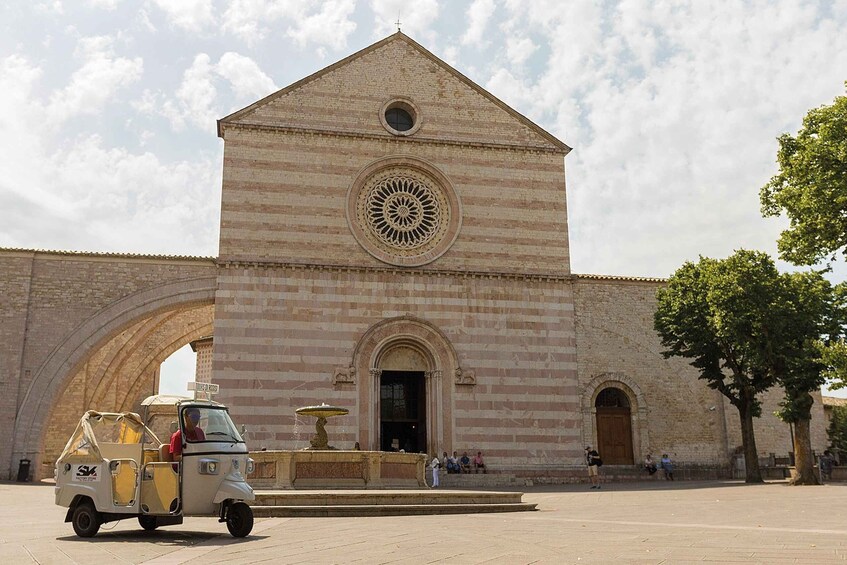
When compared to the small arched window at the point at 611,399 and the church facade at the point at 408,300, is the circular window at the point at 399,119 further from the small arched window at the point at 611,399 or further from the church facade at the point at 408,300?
the small arched window at the point at 611,399

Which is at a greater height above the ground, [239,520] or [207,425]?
[207,425]

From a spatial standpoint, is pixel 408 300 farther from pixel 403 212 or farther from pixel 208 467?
pixel 208 467

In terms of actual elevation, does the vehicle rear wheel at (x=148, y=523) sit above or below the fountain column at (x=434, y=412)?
below

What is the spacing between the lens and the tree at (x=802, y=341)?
23.6 metres

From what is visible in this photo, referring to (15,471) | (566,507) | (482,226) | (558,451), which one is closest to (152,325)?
(15,471)

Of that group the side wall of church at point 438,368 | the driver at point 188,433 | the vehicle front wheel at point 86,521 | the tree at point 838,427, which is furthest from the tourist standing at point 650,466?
the vehicle front wheel at point 86,521

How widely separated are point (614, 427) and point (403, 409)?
7.88 meters

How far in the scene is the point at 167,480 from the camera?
970cm

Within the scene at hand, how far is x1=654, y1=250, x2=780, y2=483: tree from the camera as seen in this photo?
2422 cm

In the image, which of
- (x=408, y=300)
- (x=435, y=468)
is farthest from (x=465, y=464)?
(x=408, y=300)

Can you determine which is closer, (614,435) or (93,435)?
(93,435)

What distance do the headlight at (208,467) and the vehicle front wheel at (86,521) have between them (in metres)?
1.37

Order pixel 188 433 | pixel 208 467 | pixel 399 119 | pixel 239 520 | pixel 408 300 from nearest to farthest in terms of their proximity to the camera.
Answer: pixel 239 520
pixel 208 467
pixel 188 433
pixel 408 300
pixel 399 119

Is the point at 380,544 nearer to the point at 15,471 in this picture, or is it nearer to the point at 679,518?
the point at 679,518
